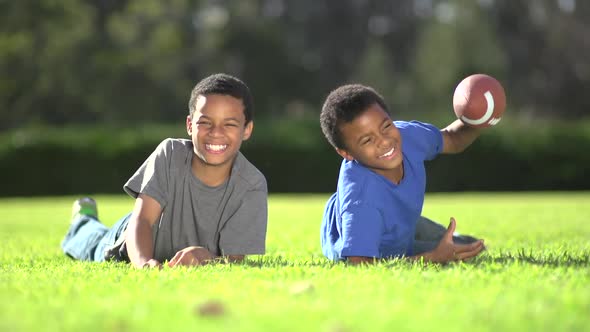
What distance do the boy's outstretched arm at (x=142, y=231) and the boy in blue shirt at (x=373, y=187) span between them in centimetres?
120

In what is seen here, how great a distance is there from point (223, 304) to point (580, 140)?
23.2 m

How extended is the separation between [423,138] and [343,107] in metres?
0.82

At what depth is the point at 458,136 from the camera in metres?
5.73

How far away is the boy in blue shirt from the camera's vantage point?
4.73 metres

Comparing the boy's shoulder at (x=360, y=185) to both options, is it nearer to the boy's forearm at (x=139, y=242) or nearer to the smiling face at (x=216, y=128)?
the smiling face at (x=216, y=128)

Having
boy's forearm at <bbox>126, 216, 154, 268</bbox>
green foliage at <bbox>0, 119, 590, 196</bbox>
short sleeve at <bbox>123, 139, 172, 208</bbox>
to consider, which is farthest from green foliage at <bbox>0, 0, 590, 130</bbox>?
A: boy's forearm at <bbox>126, 216, 154, 268</bbox>

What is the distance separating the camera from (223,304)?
10.2 feet

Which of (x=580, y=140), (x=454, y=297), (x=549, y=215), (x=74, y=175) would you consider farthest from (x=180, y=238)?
(x=580, y=140)

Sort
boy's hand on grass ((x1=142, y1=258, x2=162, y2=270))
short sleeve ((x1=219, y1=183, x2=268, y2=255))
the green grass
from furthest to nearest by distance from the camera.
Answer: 1. short sleeve ((x1=219, y1=183, x2=268, y2=255))
2. boy's hand on grass ((x1=142, y1=258, x2=162, y2=270))
3. the green grass

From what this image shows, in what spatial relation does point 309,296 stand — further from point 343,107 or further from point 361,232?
point 343,107

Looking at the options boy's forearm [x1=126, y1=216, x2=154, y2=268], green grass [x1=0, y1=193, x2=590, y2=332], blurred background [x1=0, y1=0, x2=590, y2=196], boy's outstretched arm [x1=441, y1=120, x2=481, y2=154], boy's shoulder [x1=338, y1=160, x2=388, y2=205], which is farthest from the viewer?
blurred background [x1=0, y1=0, x2=590, y2=196]

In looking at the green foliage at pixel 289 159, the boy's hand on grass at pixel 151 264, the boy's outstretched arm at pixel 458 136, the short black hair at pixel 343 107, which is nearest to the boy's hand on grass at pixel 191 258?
the boy's hand on grass at pixel 151 264

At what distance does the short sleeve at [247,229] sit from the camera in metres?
5.16

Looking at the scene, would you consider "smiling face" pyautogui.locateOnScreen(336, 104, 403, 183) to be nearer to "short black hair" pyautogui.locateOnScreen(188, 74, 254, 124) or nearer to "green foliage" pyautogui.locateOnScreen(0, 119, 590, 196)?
"short black hair" pyautogui.locateOnScreen(188, 74, 254, 124)
